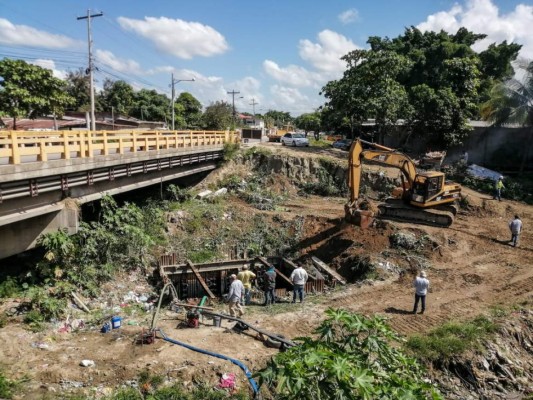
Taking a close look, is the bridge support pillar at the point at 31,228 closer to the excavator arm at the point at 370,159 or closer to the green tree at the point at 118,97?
the excavator arm at the point at 370,159

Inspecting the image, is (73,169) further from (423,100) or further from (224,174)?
(423,100)

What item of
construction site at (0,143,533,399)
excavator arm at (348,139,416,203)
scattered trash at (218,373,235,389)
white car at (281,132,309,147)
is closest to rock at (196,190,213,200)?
construction site at (0,143,533,399)

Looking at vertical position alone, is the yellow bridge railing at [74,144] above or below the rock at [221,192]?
above

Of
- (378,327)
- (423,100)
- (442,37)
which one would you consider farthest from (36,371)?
(442,37)

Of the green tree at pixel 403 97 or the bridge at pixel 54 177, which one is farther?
the green tree at pixel 403 97

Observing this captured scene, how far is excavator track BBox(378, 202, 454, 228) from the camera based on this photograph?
1922 cm

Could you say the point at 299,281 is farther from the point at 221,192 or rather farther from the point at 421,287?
the point at 221,192

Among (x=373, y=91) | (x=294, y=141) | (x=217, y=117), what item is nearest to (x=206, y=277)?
(x=373, y=91)

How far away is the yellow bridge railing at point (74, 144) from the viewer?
1173 cm

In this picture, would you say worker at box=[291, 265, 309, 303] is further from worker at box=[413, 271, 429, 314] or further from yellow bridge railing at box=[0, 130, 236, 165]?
yellow bridge railing at box=[0, 130, 236, 165]

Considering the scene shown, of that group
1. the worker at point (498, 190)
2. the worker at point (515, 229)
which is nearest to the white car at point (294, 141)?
the worker at point (498, 190)

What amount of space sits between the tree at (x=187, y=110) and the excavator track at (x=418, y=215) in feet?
135

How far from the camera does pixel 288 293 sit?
15.7m

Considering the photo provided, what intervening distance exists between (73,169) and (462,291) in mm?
13385
